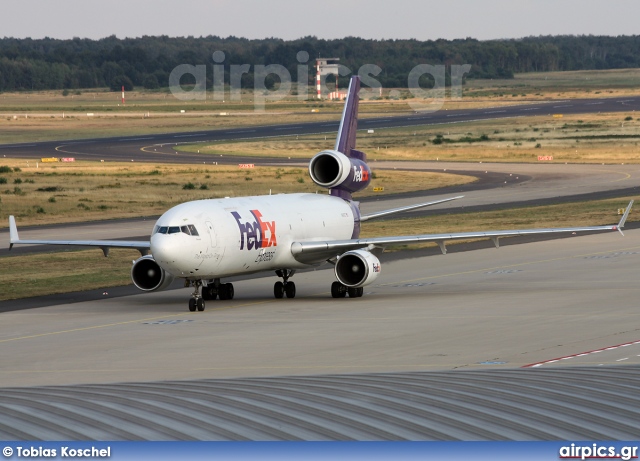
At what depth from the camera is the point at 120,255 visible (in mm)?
67062

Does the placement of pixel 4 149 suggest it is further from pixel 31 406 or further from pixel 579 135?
pixel 31 406

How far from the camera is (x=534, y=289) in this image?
50.8 metres

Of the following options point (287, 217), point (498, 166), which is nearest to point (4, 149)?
point (498, 166)

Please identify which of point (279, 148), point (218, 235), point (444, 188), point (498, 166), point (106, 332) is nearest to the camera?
point (106, 332)

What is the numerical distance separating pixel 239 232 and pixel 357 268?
5.65 meters

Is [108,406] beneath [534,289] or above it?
above

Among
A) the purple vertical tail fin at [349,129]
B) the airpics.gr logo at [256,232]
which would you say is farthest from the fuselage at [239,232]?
A: the purple vertical tail fin at [349,129]

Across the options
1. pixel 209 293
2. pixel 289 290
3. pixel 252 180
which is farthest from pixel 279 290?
pixel 252 180

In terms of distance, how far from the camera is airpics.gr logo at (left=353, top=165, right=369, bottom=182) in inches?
2110

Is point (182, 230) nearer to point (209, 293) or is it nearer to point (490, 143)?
point (209, 293)

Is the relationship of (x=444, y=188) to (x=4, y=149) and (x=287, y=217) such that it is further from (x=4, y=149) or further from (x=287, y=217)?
(x=4, y=149)

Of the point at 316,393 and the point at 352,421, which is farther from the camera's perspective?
the point at 316,393

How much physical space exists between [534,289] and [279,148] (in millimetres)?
111519

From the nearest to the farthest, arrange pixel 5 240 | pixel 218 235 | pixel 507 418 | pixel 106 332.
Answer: pixel 507 418
pixel 106 332
pixel 218 235
pixel 5 240
